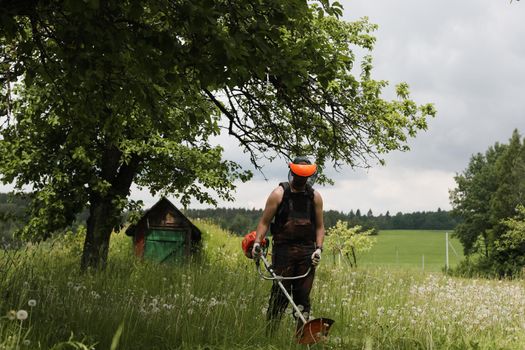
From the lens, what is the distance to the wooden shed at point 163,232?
23.8m

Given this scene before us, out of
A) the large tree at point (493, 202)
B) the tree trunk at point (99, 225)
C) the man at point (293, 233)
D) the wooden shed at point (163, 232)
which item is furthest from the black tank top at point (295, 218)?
the large tree at point (493, 202)

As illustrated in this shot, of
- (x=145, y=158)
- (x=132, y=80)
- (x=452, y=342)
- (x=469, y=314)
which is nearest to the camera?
(x=452, y=342)

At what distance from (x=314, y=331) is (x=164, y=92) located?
241 inches

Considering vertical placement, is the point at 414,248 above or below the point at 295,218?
below

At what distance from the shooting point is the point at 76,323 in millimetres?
5281

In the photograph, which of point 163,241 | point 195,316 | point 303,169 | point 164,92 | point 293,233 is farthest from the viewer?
point 163,241

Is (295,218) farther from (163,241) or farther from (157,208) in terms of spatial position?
(157,208)

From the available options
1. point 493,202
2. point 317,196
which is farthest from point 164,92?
point 493,202

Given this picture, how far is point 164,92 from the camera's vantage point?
33.3 ft

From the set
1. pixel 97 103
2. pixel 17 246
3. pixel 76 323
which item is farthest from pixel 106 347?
pixel 97 103

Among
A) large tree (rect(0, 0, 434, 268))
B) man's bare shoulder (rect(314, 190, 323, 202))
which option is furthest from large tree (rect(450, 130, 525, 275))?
man's bare shoulder (rect(314, 190, 323, 202))

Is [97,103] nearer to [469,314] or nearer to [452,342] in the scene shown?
[452,342]

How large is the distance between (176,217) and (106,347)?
766 inches

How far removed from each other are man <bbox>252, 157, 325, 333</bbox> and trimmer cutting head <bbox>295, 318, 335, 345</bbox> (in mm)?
982
